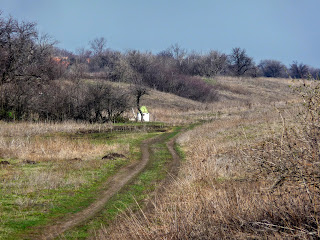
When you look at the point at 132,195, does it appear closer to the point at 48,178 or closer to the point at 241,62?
the point at 48,178

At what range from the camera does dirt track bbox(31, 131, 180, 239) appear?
33.3ft

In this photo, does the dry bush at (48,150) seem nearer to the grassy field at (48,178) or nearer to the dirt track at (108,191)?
the grassy field at (48,178)

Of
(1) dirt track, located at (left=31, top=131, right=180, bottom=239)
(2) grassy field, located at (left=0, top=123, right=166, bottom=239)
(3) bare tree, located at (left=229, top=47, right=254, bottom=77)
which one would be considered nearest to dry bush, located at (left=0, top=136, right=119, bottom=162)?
(2) grassy field, located at (left=0, top=123, right=166, bottom=239)

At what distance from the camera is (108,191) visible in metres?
14.6

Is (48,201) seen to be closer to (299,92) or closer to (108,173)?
(108,173)

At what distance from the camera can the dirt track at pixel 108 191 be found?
10137 mm

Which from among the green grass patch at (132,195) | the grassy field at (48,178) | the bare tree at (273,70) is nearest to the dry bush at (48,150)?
the grassy field at (48,178)

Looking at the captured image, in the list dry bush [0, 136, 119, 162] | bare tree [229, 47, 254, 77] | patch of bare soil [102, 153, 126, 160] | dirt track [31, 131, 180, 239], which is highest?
bare tree [229, 47, 254, 77]

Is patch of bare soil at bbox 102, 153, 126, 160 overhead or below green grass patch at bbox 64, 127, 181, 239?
overhead

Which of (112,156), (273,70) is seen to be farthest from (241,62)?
(112,156)

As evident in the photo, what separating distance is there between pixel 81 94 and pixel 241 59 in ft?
289

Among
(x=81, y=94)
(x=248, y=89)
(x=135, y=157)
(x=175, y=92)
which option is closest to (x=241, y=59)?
(x=248, y=89)

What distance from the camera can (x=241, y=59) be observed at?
12419 cm

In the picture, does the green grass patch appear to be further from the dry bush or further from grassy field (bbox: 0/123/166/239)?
the dry bush
